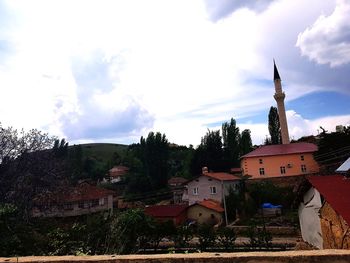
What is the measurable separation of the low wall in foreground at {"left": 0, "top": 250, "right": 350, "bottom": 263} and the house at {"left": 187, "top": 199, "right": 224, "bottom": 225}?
3209 cm

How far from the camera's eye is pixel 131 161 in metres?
86.2

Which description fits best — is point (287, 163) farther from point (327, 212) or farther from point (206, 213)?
point (327, 212)

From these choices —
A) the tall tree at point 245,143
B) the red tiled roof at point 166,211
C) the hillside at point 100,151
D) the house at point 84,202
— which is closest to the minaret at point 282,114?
the tall tree at point 245,143

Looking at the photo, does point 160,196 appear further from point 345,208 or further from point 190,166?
point 345,208

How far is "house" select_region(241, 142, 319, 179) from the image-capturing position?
4569cm

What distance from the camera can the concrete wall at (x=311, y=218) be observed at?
39.1ft

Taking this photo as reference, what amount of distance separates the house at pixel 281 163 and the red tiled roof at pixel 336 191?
116 feet

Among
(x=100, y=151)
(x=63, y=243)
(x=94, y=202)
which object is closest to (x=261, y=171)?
(x=94, y=202)

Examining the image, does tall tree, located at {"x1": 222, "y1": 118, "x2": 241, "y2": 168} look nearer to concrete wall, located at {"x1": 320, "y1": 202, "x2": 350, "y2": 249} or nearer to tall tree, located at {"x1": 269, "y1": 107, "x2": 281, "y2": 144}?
tall tree, located at {"x1": 269, "y1": 107, "x2": 281, "y2": 144}

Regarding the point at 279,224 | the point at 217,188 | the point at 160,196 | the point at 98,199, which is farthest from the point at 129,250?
the point at 160,196

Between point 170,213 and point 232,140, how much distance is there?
31865 millimetres

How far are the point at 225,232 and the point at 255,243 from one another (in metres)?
2.37

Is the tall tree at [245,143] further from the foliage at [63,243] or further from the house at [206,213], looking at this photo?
the foliage at [63,243]

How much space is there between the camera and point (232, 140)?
211 ft
